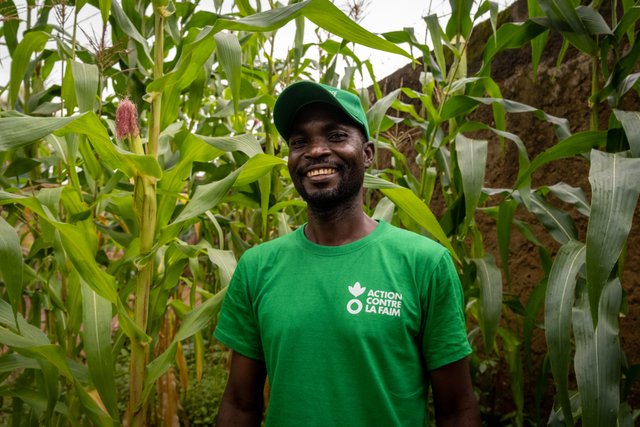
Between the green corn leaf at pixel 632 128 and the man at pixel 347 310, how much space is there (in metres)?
0.38

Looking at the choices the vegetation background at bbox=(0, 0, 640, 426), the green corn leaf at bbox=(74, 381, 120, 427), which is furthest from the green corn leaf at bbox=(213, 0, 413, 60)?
the green corn leaf at bbox=(74, 381, 120, 427)

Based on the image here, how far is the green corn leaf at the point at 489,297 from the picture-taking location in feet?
3.54

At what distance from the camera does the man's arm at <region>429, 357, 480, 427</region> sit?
0.84 metres

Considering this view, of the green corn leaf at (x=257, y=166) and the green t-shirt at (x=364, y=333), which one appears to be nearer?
the green t-shirt at (x=364, y=333)

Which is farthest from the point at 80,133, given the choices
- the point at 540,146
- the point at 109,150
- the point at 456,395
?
the point at 540,146

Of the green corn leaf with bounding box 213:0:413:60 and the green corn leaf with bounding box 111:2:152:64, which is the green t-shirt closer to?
the green corn leaf with bounding box 213:0:413:60

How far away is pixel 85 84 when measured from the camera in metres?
0.99

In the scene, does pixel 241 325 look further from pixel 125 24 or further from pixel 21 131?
pixel 125 24

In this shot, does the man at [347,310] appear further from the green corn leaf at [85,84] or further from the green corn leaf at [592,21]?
the green corn leaf at [592,21]

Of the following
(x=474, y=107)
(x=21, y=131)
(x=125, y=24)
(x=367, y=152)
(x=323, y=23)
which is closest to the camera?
(x=21, y=131)

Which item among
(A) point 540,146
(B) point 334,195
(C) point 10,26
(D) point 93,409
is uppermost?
(C) point 10,26

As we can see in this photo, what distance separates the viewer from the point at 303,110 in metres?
0.94

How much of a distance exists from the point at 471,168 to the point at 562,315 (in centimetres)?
35

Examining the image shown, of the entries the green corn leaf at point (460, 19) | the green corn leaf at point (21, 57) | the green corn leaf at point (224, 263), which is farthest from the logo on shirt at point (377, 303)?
the green corn leaf at point (21, 57)
